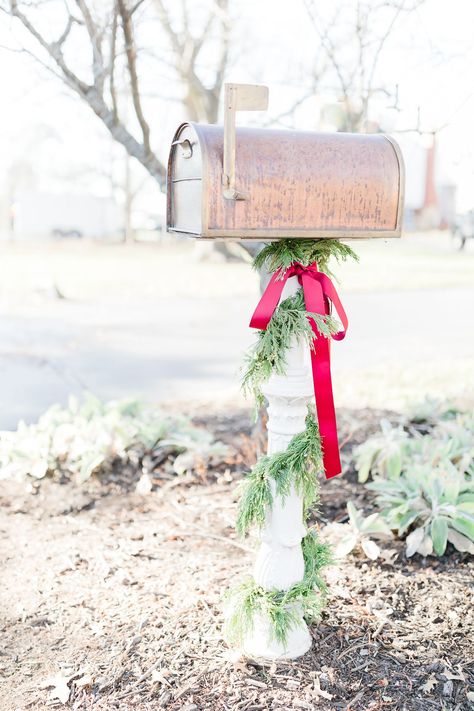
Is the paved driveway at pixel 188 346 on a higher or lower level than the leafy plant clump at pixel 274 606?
lower

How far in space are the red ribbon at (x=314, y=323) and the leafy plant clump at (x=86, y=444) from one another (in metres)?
1.75

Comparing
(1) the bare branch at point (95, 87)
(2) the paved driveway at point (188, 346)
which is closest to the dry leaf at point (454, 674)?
(1) the bare branch at point (95, 87)

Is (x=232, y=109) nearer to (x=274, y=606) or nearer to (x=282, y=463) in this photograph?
(x=282, y=463)

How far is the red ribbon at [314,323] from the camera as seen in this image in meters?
2.04

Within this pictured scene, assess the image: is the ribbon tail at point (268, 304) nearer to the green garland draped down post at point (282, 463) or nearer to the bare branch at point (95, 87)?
the green garland draped down post at point (282, 463)

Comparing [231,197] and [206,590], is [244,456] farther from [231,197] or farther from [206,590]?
[231,197]

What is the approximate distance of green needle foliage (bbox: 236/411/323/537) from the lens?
2119 millimetres

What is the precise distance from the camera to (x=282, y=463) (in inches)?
83.5

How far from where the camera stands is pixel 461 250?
24.1 m

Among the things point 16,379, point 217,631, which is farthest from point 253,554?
point 16,379

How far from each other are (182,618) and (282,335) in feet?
3.59

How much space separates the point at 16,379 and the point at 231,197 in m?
5.31

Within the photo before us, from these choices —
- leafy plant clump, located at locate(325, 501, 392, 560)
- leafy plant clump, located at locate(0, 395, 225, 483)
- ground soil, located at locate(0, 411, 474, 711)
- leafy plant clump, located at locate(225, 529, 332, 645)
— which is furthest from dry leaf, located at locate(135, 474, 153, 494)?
leafy plant clump, located at locate(225, 529, 332, 645)

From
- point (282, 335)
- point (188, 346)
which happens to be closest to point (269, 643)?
point (282, 335)
